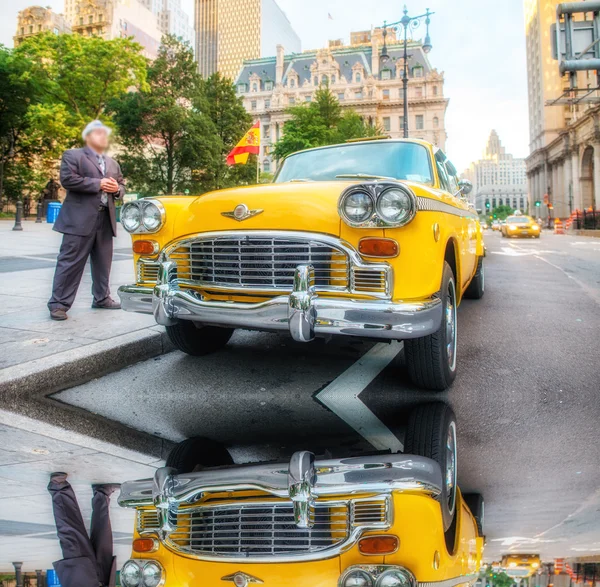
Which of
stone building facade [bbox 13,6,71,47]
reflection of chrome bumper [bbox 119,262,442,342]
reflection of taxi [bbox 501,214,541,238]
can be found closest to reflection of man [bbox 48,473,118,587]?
reflection of chrome bumper [bbox 119,262,442,342]

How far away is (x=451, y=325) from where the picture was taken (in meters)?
4.58

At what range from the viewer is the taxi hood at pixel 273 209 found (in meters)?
3.95

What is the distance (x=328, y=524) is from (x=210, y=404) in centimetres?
213

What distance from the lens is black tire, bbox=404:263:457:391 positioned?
4.16 metres

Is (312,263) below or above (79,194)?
below

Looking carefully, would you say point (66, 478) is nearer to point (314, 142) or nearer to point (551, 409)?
point (551, 409)

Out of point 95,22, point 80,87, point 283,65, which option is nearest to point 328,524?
point 80,87

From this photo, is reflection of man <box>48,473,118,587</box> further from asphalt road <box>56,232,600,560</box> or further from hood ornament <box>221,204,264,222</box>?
hood ornament <box>221,204,264,222</box>

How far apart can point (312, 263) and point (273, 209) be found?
1.42 feet

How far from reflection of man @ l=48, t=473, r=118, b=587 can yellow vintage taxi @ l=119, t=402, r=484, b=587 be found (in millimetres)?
79

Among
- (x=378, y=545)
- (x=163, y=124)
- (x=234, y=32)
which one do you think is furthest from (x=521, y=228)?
(x=234, y=32)

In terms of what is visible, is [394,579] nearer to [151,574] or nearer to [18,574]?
[151,574]

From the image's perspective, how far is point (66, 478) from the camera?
9.72 ft

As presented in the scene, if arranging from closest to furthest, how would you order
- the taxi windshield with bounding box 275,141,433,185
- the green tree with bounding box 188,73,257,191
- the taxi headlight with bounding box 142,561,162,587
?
the taxi headlight with bounding box 142,561,162,587, the taxi windshield with bounding box 275,141,433,185, the green tree with bounding box 188,73,257,191
